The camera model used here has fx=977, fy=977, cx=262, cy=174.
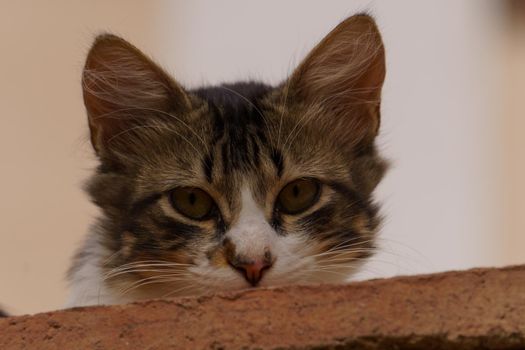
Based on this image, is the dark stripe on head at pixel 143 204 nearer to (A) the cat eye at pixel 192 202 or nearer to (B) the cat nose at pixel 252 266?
(A) the cat eye at pixel 192 202

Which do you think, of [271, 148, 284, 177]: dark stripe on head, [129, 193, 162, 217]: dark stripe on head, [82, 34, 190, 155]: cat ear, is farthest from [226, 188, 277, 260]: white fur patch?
[82, 34, 190, 155]: cat ear

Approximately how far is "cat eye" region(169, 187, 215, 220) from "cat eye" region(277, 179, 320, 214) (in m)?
0.17

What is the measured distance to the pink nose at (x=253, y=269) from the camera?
2043 millimetres

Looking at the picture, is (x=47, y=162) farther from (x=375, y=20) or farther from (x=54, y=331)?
(x=54, y=331)

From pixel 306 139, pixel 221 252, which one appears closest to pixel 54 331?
pixel 221 252

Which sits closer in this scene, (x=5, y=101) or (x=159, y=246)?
(x=159, y=246)

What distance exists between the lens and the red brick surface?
1694 millimetres

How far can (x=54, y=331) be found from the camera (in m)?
1.84

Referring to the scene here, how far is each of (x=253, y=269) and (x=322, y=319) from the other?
335mm

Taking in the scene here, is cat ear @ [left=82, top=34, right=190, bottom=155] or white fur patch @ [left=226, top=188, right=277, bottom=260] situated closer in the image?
white fur patch @ [left=226, top=188, right=277, bottom=260]

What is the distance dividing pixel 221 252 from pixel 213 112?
492mm

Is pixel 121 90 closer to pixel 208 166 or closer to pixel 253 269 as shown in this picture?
pixel 208 166

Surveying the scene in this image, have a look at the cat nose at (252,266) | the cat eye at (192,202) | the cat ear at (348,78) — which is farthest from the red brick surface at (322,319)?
the cat ear at (348,78)

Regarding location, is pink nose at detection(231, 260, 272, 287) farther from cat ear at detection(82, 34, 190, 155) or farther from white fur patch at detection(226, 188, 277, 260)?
cat ear at detection(82, 34, 190, 155)
